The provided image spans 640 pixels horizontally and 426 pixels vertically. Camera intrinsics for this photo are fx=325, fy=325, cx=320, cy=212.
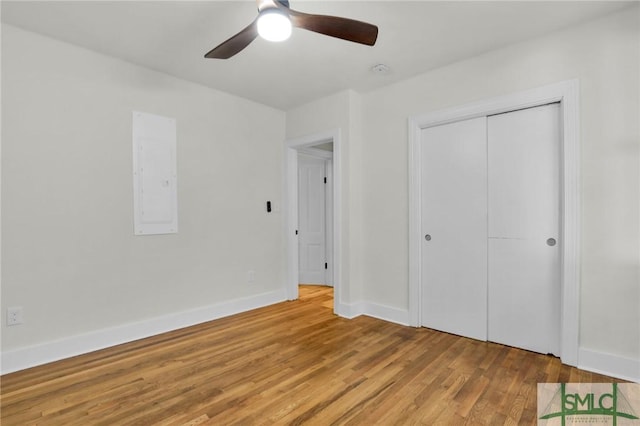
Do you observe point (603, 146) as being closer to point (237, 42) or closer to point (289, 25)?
point (289, 25)

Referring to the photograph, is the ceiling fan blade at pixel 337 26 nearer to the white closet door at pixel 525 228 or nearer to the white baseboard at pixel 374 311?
the white closet door at pixel 525 228

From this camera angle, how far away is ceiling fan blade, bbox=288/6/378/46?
1.76 meters

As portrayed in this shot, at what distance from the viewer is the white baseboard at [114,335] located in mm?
2424

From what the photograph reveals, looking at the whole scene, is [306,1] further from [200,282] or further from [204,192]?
[200,282]

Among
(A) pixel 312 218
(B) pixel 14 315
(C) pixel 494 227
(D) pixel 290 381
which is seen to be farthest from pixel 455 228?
(B) pixel 14 315

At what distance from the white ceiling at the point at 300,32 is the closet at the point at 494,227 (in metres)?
0.66

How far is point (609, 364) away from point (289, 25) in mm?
3051

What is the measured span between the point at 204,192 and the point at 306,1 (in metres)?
2.18

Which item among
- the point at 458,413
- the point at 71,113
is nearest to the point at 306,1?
the point at 71,113

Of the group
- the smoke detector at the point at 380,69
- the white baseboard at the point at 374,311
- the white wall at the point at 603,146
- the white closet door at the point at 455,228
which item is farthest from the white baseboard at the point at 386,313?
the smoke detector at the point at 380,69

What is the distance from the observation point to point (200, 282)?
11.5 feet

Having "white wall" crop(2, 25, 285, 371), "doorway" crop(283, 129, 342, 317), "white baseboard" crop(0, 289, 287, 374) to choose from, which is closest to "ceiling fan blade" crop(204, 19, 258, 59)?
"white wall" crop(2, 25, 285, 371)

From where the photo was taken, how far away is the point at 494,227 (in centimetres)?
287

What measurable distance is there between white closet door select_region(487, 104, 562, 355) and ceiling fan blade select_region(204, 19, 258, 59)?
216cm
